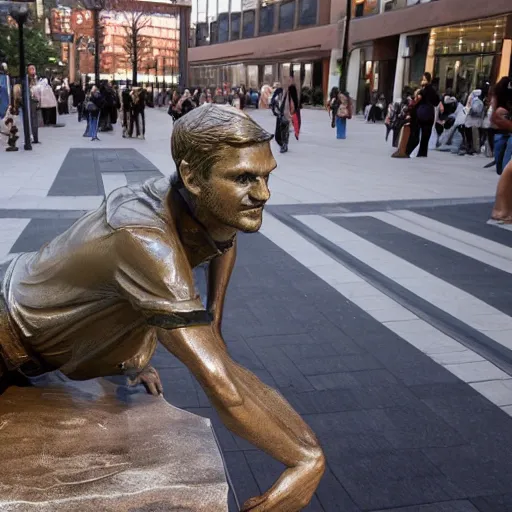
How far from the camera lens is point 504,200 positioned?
302 inches

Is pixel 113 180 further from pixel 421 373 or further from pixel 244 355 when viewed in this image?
pixel 421 373

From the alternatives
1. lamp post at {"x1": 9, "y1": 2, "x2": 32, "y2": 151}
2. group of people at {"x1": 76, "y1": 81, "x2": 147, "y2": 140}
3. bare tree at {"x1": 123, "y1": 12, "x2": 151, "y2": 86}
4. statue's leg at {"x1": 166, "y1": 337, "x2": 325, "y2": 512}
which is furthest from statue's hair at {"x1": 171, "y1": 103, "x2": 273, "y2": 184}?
bare tree at {"x1": 123, "y1": 12, "x2": 151, "y2": 86}

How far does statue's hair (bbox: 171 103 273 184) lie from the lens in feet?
4.85

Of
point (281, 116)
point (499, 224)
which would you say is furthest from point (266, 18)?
point (499, 224)

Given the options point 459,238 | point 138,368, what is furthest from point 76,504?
point 459,238

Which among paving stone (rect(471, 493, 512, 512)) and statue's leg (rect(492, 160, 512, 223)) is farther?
statue's leg (rect(492, 160, 512, 223))

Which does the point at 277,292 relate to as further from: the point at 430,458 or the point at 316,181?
the point at 316,181

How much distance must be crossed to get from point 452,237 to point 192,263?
18.4 ft

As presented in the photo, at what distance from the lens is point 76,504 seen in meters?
1.69

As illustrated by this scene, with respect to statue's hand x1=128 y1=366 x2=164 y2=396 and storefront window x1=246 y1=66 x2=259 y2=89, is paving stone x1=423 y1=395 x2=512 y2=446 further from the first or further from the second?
storefront window x1=246 y1=66 x2=259 y2=89

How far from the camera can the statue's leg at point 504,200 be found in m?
7.62

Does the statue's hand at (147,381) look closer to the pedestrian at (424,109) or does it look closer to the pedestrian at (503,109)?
the pedestrian at (503,109)

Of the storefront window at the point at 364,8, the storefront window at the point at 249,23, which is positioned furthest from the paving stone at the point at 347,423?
the storefront window at the point at 249,23

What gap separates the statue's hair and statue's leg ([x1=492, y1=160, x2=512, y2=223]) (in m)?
6.72
